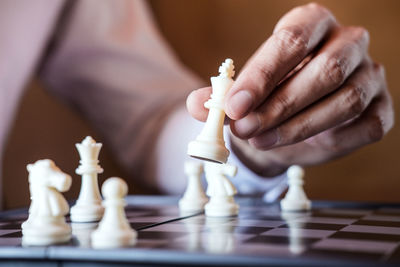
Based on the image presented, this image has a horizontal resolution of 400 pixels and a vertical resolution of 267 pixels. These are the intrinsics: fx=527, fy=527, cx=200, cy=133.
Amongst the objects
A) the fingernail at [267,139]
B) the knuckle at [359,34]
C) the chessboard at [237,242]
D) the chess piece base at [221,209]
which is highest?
the knuckle at [359,34]

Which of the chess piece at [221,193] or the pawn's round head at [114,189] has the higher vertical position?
the chess piece at [221,193]

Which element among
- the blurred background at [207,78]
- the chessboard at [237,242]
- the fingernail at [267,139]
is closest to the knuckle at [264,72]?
the fingernail at [267,139]

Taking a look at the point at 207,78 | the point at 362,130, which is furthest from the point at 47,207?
the point at 207,78

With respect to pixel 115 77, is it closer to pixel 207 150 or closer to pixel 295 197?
pixel 295 197

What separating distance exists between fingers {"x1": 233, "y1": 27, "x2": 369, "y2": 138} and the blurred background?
1.42m

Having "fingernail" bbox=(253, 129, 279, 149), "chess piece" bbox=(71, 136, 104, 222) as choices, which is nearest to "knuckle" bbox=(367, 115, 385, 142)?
"fingernail" bbox=(253, 129, 279, 149)

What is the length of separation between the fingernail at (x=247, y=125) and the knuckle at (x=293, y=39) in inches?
6.3

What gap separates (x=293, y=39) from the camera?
3.20 feet

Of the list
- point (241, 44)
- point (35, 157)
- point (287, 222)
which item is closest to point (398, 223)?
point (287, 222)

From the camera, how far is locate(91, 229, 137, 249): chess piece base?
0.59 metres

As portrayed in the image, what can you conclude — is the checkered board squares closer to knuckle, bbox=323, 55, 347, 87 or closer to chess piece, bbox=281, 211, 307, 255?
chess piece, bbox=281, 211, 307, 255

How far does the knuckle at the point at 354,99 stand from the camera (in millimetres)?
1026

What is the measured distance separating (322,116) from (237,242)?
0.46m

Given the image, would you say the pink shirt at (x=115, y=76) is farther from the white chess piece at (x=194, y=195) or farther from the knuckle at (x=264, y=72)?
the knuckle at (x=264, y=72)
